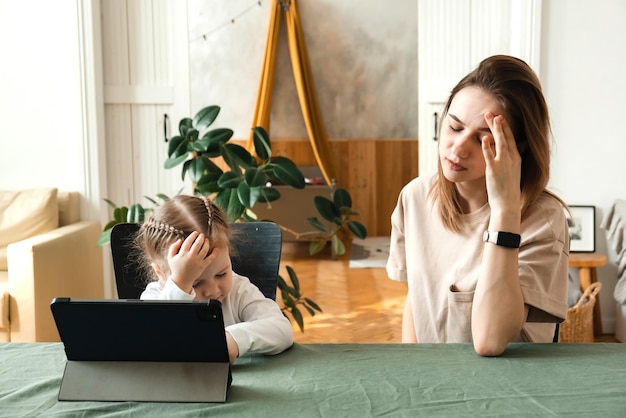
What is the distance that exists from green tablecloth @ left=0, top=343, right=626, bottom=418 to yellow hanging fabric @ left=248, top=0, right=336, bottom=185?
6.18 meters

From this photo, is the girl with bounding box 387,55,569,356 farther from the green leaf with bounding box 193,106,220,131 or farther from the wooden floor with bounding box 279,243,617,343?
the wooden floor with bounding box 279,243,617,343

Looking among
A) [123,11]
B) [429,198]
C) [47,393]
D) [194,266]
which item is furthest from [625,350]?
[123,11]

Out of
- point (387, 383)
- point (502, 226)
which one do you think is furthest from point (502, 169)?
point (387, 383)

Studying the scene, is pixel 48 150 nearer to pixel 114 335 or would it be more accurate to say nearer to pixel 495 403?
pixel 114 335

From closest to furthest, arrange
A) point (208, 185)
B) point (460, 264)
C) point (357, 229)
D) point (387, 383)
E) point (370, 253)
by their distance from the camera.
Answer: point (387, 383) → point (460, 264) → point (208, 185) → point (357, 229) → point (370, 253)

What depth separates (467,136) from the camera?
1.41 m

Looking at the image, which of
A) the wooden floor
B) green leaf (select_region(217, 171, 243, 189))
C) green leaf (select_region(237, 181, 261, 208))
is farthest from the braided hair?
the wooden floor

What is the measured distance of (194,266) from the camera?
4.28 ft

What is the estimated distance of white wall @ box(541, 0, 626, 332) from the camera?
379 cm

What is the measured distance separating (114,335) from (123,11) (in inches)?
126

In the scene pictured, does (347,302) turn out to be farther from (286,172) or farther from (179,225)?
(179,225)

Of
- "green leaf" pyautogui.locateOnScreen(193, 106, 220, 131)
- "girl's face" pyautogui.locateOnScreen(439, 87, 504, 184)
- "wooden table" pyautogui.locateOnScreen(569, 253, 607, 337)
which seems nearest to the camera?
"girl's face" pyautogui.locateOnScreen(439, 87, 504, 184)

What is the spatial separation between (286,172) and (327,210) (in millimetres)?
288

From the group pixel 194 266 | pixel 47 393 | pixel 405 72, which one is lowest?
pixel 47 393
